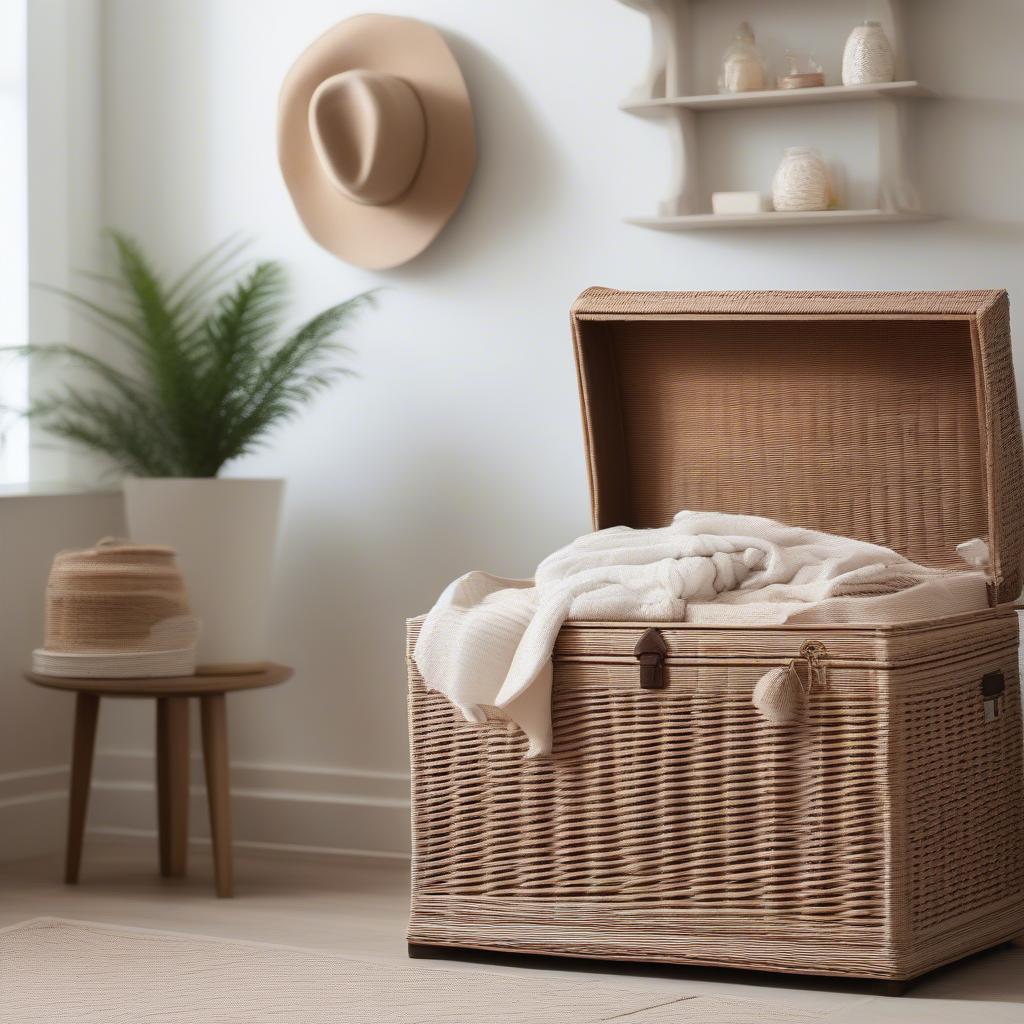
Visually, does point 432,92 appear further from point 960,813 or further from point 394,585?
point 960,813

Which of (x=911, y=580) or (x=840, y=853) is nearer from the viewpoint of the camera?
(x=840, y=853)

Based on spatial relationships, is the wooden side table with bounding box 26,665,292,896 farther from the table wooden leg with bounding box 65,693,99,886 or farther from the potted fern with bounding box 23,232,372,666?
the potted fern with bounding box 23,232,372,666

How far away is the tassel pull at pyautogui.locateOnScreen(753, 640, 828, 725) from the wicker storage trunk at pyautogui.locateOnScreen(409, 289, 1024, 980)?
2 cm

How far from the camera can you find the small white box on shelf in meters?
3.07

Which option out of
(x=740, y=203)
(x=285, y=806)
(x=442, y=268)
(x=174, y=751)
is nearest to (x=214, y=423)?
(x=442, y=268)

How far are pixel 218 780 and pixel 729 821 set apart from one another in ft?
3.91

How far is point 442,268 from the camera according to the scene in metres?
3.49

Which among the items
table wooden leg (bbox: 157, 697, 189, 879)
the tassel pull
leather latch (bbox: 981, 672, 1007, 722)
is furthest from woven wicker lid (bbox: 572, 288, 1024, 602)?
table wooden leg (bbox: 157, 697, 189, 879)

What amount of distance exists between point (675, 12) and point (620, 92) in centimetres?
20

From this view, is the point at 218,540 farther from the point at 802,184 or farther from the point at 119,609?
the point at 802,184

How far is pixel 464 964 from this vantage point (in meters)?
2.62

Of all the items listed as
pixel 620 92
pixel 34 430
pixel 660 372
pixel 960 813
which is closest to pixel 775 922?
pixel 960 813

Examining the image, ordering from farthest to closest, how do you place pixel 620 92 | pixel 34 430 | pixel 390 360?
pixel 34 430, pixel 390 360, pixel 620 92

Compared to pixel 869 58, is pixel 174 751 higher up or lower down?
lower down
